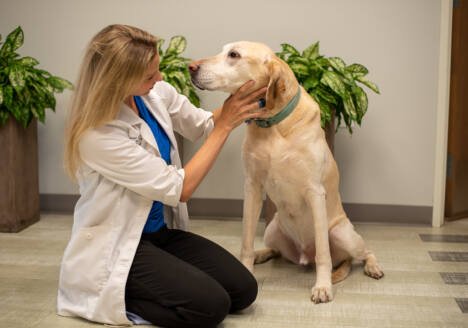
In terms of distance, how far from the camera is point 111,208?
1.99 meters

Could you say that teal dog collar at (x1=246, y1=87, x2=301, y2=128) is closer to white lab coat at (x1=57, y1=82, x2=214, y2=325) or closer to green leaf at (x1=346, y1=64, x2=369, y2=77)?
white lab coat at (x1=57, y1=82, x2=214, y2=325)

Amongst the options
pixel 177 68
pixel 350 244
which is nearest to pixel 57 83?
pixel 177 68

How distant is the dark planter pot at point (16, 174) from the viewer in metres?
3.26

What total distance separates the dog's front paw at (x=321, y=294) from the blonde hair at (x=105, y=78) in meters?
1.08

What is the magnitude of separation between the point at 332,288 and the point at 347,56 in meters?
1.70

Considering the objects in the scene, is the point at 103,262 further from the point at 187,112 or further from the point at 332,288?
the point at 332,288

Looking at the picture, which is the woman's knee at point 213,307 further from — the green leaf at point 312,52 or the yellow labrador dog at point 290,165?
the green leaf at point 312,52

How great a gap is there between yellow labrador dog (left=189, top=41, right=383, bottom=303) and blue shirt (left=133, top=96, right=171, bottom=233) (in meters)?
0.24

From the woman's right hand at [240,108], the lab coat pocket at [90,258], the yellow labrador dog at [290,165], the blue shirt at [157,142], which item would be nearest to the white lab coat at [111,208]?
the lab coat pocket at [90,258]

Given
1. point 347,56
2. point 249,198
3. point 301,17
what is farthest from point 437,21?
point 249,198

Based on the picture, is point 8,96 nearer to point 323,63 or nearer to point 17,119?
point 17,119

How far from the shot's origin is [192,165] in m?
2.06

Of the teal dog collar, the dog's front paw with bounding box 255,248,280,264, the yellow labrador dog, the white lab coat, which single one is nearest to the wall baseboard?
the dog's front paw with bounding box 255,248,280,264

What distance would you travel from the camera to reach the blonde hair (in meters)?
1.87
